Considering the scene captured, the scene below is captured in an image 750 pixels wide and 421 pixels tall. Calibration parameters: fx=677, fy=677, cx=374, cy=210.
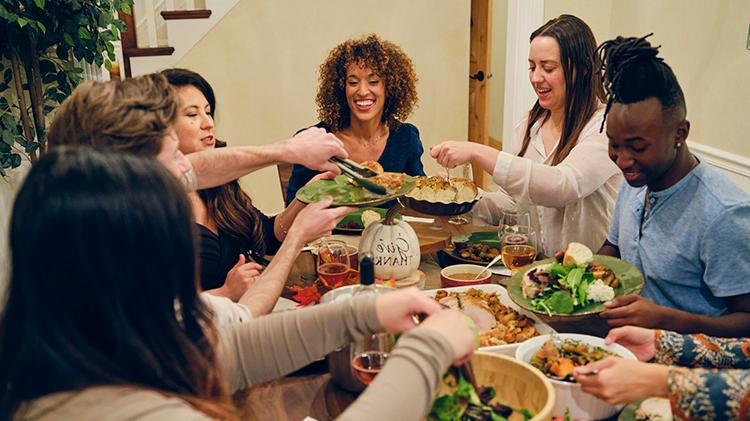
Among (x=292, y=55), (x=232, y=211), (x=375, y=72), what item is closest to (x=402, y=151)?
(x=375, y=72)

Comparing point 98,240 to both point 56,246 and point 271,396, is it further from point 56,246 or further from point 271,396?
point 271,396

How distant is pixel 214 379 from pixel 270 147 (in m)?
1.14

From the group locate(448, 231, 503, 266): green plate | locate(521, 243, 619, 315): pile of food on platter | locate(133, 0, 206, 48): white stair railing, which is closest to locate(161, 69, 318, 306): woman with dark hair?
locate(448, 231, 503, 266): green plate

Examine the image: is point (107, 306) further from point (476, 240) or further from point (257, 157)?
point (476, 240)

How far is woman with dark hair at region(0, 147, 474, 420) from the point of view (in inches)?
31.7

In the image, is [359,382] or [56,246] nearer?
[56,246]

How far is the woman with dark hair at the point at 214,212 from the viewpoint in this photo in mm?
2129

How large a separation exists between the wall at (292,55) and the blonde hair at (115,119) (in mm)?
3296

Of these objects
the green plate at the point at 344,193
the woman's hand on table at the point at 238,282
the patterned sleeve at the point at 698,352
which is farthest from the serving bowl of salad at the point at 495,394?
the woman's hand on table at the point at 238,282

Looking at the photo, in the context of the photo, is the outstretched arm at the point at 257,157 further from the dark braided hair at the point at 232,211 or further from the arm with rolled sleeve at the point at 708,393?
the arm with rolled sleeve at the point at 708,393

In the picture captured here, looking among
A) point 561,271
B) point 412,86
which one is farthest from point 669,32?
point 561,271

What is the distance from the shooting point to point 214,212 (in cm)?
224

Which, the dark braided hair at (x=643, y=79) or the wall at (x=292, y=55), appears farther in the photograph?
the wall at (x=292, y=55)

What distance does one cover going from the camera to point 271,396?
4.57ft
